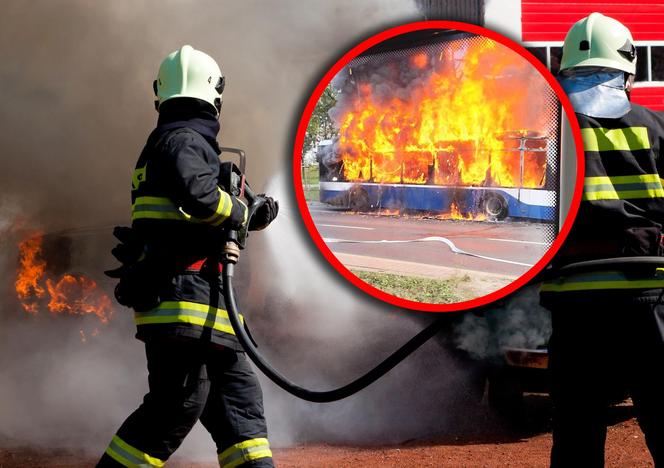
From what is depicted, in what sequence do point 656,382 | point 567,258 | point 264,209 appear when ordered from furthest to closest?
point 264,209 < point 567,258 < point 656,382

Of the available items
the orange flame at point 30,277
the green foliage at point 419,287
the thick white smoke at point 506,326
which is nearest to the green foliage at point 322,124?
the green foliage at point 419,287

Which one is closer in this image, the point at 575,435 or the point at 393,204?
the point at 575,435

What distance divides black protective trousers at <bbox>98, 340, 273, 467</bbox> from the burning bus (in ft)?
3.40

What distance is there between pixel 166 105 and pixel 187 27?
276 centimetres

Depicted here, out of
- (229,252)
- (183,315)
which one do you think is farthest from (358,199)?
(183,315)

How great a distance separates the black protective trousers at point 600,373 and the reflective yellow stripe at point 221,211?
4.46 feet

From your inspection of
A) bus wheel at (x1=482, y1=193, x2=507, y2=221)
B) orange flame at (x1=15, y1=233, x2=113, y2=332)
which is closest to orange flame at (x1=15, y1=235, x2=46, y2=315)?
orange flame at (x1=15, y1=233, x2=113, y2=332)

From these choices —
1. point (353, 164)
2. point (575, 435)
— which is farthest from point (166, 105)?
point (575, 435)

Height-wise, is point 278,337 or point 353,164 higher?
point 353,164

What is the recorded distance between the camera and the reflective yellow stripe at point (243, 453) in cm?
350

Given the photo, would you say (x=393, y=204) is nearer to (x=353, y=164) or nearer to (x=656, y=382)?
(x=353, y=164)

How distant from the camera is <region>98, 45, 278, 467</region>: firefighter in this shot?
135 inches

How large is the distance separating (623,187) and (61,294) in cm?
359

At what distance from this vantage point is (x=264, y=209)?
3.86m
